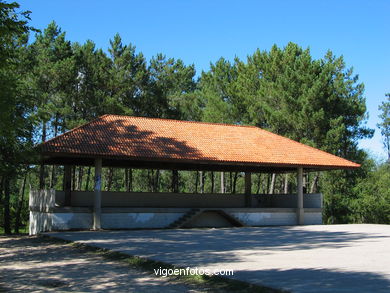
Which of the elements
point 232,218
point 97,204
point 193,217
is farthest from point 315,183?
point 97,204

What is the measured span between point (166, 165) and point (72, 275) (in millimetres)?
18121

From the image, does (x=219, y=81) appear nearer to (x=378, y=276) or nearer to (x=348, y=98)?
(x=348, y=98)

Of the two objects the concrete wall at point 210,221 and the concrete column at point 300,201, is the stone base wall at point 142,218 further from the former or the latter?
the concrete column at point 300,201

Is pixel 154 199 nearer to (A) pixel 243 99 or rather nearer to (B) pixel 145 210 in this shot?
(B) pixel 145 210

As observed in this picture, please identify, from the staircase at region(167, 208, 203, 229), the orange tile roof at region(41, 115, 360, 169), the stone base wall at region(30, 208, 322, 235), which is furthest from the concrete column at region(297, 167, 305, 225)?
the staircase at region(167, 208, 203, 229)

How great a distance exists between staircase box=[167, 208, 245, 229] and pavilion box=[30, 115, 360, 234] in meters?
0.05

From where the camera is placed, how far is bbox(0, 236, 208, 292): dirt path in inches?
314

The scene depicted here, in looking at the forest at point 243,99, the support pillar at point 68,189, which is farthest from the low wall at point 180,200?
the forest at point 243,99

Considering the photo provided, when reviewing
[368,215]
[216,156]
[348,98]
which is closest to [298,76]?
[348,98]

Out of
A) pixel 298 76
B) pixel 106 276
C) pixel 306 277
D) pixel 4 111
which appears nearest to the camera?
pixel 306 277

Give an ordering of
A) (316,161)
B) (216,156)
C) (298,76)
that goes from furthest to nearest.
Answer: (298,76) < (316,161) < (216,156)

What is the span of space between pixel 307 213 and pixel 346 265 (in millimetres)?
16564

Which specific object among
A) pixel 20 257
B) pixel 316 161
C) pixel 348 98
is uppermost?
pixel 348 98

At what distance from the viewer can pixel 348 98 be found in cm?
3928
